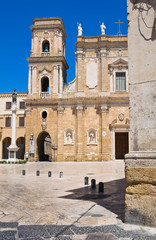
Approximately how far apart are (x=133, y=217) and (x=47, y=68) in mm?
26629

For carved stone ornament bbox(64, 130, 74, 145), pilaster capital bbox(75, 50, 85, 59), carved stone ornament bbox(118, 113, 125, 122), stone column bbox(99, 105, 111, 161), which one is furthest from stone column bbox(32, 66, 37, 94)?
carved stone ornament bbox(118, 113, 125, 122)

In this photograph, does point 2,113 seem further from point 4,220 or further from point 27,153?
point 4,220

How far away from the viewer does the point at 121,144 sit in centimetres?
2831

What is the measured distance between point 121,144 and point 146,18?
24340mm

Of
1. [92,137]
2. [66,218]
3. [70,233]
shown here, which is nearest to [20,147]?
[92,137]

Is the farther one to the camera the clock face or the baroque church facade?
the baroque church facade

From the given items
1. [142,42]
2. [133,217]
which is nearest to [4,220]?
[133,217]

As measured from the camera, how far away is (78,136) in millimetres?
27266

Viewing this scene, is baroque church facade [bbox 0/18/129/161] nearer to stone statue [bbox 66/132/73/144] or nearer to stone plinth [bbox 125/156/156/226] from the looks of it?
stone statue [bbox 66/132/73/144]

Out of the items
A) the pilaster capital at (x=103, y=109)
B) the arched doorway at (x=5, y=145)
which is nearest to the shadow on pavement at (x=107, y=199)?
the pilaster capital at (x=103, y=109)

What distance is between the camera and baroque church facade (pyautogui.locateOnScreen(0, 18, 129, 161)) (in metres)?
27.5

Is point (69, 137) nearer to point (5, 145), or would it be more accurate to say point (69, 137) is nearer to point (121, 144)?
point (121, 144)

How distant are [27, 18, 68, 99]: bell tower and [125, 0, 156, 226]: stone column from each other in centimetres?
2405

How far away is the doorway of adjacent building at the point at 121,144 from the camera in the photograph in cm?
2812
